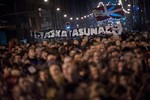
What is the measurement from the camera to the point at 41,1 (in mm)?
61469

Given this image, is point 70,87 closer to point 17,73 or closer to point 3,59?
point 17,73

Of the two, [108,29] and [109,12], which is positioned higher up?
[109,12]

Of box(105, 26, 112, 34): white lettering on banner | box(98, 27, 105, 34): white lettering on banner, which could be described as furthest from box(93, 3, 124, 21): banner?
box(98, 27, 105, 34): white lettering on banner

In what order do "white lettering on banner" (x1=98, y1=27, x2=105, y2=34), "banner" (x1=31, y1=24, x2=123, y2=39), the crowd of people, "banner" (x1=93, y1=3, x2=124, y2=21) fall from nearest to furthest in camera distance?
the crowd of people
"banner" (x1=31, y1=24, x2=123, y2=39)
"white lettering on banner" (x1=98, y1=27, x2=105, y2=34)
"banner" (x1=93, y1=3, x2=124, y2=21)

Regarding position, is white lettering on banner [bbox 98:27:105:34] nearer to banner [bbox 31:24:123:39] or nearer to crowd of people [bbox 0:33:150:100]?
banner [bbox 31:24:123:39]

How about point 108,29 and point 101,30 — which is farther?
point 101,30

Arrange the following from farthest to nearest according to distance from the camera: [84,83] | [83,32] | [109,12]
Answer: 1. [83,32]
2. [109,12]
3. [84,83]

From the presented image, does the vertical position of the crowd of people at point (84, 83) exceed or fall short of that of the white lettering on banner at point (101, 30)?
it falls short

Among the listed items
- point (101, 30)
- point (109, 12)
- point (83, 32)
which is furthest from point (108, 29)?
point (83, 32)

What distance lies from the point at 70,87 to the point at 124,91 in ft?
4.07

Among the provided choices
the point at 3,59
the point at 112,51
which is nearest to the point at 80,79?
the point at 112,51

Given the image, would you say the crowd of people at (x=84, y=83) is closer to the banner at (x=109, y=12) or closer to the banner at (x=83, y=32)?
the banner at (x=83, y=32)

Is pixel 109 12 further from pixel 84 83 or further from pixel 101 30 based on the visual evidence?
pixel 84 83

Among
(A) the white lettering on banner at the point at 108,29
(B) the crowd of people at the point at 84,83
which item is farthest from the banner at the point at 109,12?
(B) the crowd of people at the point at 84,83
